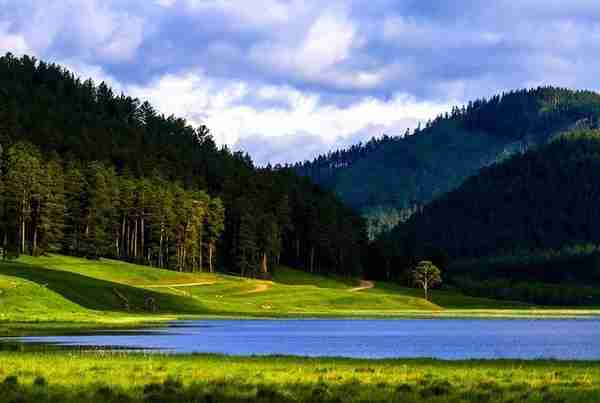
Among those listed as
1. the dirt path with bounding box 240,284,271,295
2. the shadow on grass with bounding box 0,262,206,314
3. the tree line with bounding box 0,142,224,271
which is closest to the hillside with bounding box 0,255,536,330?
the shadow on grass with bounding box 0,262,206,314

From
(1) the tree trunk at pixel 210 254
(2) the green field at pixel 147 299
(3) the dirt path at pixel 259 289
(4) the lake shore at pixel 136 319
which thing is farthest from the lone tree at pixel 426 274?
(4) the lake shore at pixel 136 319

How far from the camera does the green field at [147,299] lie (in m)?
94.4

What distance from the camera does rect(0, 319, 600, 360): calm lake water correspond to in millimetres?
60062

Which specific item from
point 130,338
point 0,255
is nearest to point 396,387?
point 130,338

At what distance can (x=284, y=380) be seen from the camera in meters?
37.2

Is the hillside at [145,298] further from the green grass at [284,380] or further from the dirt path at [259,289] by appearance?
the green grass at [284,380]

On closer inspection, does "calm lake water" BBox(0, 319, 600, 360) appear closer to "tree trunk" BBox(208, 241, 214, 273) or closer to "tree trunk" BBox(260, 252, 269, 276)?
"tree trunk" BBox(208, 241, 214, 273)

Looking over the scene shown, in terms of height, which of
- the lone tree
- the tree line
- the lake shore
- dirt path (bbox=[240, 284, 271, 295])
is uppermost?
the tree line

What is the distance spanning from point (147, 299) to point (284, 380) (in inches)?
3176

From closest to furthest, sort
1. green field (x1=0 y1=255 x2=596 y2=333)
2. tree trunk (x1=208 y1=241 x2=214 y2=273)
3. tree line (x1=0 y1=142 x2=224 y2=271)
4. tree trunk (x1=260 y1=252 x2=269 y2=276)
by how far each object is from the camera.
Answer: green field (x1=0 y1=255 x2=596 y2=333) → tree line (x1=0 y1=142 x2=224 y2=271) → tree trunk (x1=208 y1=241 x2=214 y2=273) → tree trunk (x1=260 y1=252 x2=269 y2=276)

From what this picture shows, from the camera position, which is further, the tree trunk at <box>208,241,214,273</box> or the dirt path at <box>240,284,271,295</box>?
the tree trunk at <box>208,241,214,273</box>

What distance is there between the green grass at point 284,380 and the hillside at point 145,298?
36.5m

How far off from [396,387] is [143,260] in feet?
455

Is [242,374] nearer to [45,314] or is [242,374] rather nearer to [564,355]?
[564,355]
